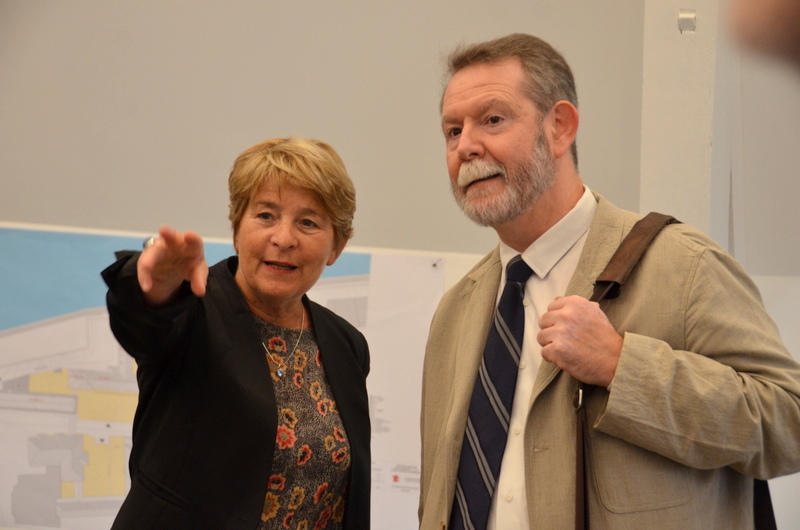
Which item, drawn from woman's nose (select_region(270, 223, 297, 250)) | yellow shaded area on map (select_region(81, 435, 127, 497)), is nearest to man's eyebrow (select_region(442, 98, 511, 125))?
woman's nose (select_region(270, 223, 297, 250))

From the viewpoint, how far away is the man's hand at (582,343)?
1.34m

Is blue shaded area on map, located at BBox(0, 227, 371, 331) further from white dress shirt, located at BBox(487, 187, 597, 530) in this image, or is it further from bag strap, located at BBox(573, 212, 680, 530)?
bag strap, located at BBox(573, 212, 680, 530)

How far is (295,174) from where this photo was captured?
1.75 m

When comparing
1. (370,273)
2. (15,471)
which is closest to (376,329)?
(370,273)

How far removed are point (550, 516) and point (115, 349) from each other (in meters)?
1.90

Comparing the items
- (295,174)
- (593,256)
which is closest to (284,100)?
(295,174)

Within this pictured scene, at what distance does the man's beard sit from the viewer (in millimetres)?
1631

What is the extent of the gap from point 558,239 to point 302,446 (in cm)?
73

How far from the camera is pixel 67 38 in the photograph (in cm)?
299

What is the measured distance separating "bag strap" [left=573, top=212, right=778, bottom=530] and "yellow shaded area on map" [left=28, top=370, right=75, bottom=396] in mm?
2074

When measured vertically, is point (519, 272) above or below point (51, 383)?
above

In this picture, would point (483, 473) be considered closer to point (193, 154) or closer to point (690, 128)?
point (690, 128)

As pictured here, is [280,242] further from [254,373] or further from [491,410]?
[491,410]

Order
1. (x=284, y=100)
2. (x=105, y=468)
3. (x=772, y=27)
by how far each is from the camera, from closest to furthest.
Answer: (x=772, y=27)
(x=105, y=468)
(x=284, y=100)
